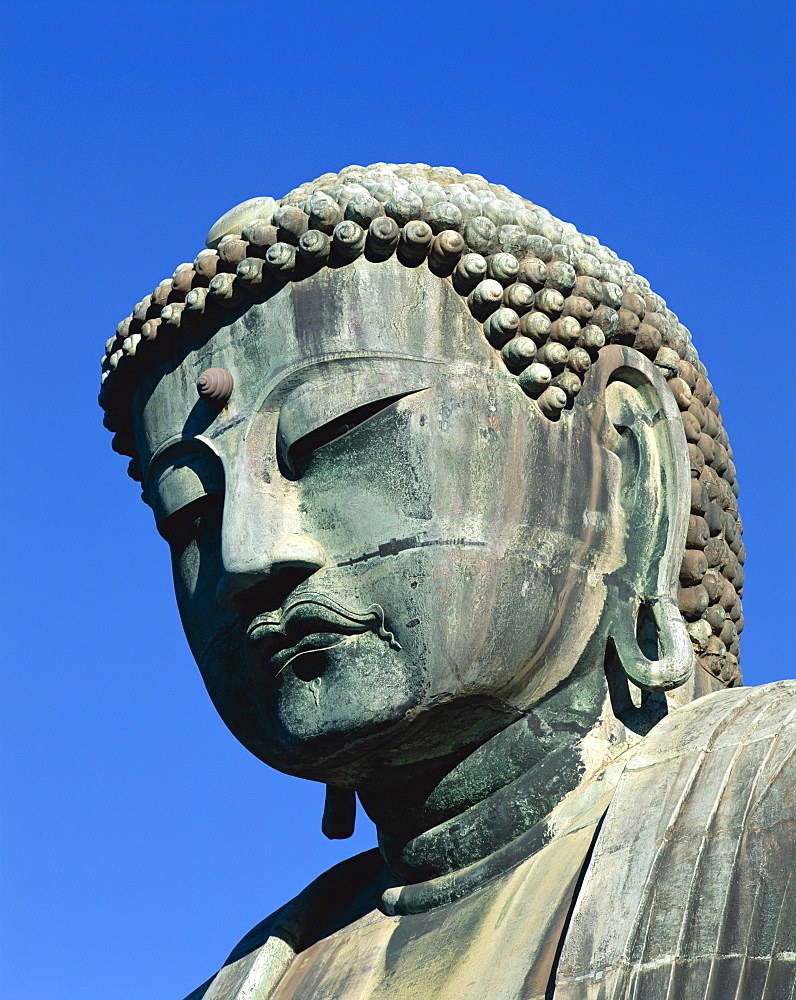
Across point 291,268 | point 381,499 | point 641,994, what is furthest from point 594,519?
point 641,994

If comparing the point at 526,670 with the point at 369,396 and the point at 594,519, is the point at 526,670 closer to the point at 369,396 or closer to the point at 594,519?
the point at 594,519

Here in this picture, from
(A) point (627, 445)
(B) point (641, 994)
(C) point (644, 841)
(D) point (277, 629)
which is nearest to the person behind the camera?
(B) point (641, 994)

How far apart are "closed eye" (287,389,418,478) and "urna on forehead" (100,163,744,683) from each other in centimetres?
28

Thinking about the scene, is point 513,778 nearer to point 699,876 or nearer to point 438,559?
point 438,559

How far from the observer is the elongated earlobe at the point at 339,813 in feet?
30.9

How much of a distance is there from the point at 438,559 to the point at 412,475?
389 millimetres

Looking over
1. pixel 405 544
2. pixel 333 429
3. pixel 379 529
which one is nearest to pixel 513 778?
pixel 405 544

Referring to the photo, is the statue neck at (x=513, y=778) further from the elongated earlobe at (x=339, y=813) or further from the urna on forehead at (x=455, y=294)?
the urna on forehead at (x=455, y=294)

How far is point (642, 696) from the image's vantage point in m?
8.70

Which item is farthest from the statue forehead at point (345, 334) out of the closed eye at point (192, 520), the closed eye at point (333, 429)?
the closed eye at point (192, 520)

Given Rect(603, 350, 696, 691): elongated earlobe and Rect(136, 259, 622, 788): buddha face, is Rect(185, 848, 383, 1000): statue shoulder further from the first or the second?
Rect(603, 350, 696, 691): elongated earlobe

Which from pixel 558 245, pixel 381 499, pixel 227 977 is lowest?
pixel 227 977

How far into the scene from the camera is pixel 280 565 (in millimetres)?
8414

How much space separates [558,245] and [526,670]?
6.77 feet
